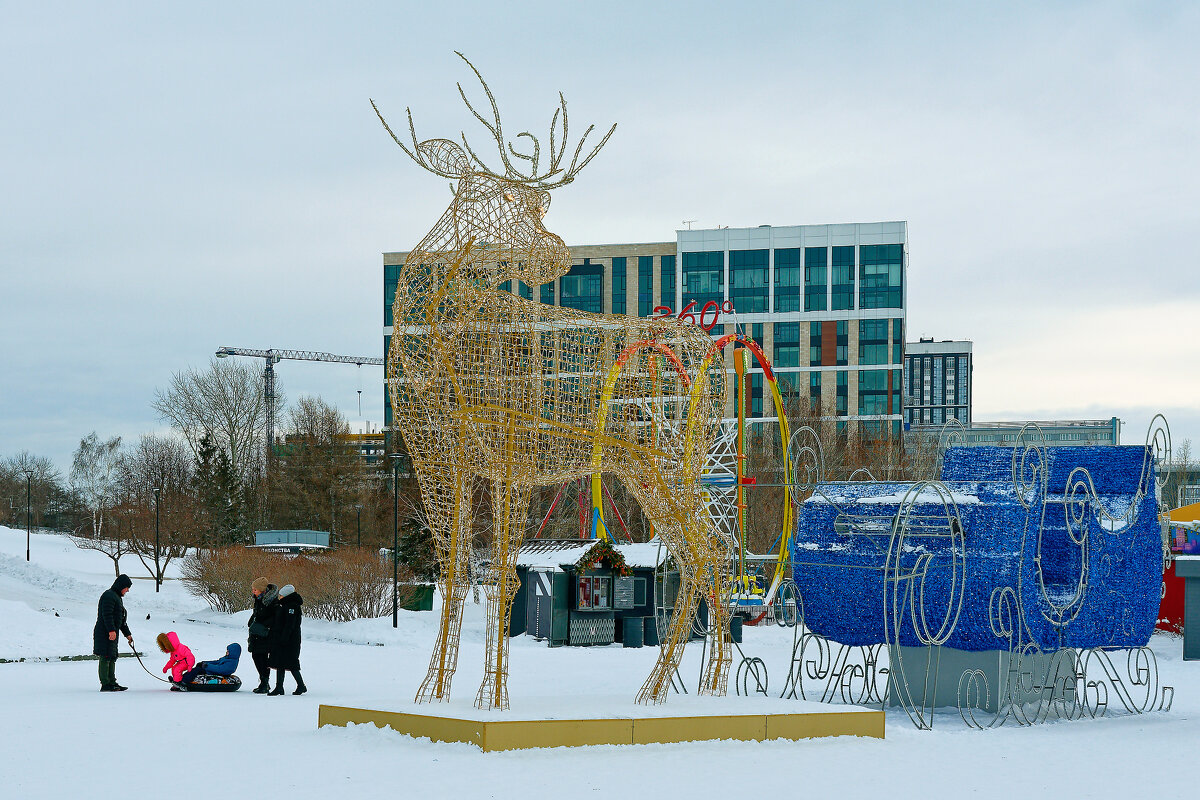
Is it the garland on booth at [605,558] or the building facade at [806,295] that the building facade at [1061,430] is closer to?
the building facade at [806,295]

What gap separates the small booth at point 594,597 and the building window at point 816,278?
5049 cm

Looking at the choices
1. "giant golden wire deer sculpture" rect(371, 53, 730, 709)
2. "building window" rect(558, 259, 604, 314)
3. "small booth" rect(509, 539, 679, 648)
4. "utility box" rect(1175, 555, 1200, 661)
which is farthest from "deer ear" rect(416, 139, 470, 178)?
"building window" rect(558, 259, 604, 314)

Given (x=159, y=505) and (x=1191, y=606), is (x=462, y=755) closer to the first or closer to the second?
(x=1191, y=606)

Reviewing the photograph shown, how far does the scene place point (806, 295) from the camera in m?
72.6

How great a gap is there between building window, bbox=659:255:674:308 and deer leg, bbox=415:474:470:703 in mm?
64449

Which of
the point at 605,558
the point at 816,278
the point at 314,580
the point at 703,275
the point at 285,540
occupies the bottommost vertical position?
the point at 285,540

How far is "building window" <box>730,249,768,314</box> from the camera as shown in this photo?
73.1m

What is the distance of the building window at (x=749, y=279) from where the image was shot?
73.1 m

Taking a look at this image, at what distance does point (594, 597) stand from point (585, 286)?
2129 inches

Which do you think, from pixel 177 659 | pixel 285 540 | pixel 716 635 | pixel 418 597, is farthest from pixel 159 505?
pixel 716 635

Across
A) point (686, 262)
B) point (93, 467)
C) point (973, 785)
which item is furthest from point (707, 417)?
point (93, 467)

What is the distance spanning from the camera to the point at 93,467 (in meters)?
77.4

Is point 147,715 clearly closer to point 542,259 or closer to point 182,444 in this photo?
point 542,259

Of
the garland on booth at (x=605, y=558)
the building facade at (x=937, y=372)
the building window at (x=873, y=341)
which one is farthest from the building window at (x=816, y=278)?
the building facade at (x=937, y=372)
